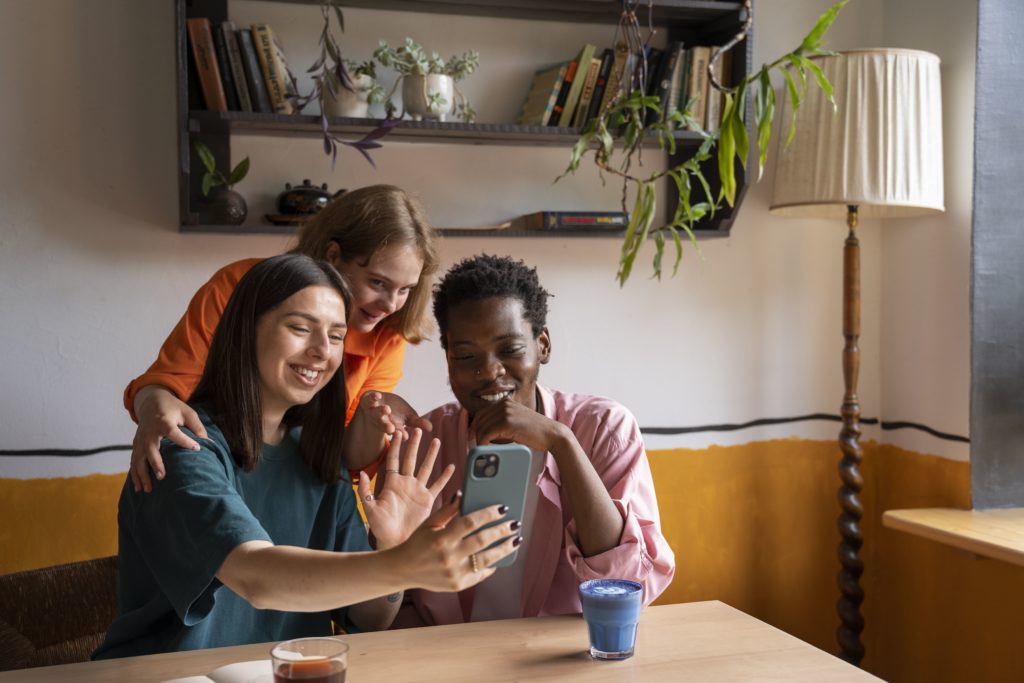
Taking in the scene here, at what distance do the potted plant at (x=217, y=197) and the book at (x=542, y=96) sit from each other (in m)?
0.79

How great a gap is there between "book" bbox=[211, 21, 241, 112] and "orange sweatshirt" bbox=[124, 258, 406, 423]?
0.58 meters

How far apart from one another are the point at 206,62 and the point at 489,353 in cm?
116

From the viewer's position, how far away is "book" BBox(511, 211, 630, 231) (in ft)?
8.87

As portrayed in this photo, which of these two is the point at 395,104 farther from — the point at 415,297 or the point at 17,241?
the point at 17,241

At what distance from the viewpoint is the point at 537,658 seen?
1.39m

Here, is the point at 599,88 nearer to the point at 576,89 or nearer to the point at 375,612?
the point at 576,89

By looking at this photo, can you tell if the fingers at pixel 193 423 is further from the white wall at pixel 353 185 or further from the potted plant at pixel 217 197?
the white wall at pixel 353 185

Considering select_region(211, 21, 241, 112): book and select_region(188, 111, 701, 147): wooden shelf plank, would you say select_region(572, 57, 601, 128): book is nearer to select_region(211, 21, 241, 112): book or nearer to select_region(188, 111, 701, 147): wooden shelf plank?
select_region(188, 111, 701, 147): wooden shelf plank

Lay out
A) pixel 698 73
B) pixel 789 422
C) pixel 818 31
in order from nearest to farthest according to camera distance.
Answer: pixel 818 31 < pixel 698 73 < pixel 789 422

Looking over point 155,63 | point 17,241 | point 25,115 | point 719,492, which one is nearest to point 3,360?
point 17,241

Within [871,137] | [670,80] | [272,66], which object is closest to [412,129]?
[272,66]

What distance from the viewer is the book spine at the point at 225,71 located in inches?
95.4

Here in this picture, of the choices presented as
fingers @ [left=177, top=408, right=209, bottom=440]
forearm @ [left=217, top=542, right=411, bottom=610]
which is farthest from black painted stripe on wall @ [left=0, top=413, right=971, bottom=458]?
forearm @ [left=217, top=542, right=411, bottom=610]

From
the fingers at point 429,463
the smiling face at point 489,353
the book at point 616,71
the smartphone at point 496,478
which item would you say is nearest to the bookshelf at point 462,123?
the book at point 616,71
